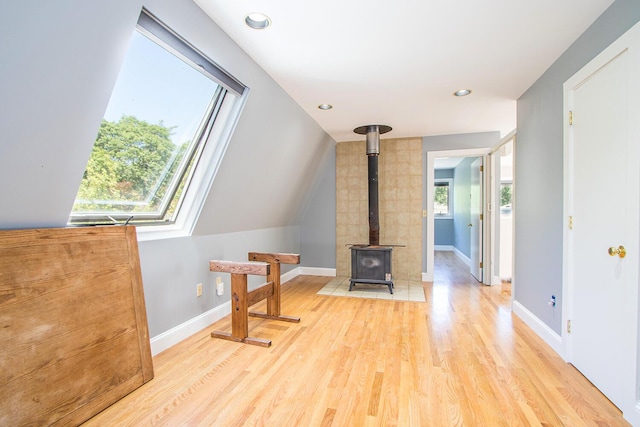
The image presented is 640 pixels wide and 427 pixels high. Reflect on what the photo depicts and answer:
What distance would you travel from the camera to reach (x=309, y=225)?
17.4 feet

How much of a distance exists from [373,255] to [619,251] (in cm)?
266

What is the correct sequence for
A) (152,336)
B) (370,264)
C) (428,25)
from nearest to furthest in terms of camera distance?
(428,25)
(152,336)
(370,264)

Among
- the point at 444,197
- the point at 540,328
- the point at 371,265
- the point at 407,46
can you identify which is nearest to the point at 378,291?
the point at 371,265

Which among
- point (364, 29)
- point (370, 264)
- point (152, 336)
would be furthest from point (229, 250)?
point (364, 29)

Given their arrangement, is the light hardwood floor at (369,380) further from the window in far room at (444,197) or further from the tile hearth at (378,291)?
the window in far room at (444,197)

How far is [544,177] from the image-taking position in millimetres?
2559

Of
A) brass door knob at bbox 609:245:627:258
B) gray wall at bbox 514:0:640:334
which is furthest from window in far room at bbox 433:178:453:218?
brass door knob at bbox 609:245:627:258

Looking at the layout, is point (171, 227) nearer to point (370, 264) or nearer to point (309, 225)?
point (370, 264)

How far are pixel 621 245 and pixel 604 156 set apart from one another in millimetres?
559

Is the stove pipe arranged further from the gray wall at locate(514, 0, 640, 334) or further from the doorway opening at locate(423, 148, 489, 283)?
the gray wall at locate(514, 0, 640, 334)

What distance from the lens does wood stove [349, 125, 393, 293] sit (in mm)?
4062

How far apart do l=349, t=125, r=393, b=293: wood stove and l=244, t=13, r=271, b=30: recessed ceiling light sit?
2.45 metres

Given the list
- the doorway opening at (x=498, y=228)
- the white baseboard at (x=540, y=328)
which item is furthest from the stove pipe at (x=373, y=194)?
the white baseboard at (x=540, y=328)

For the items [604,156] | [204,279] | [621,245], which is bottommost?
[204,279]
